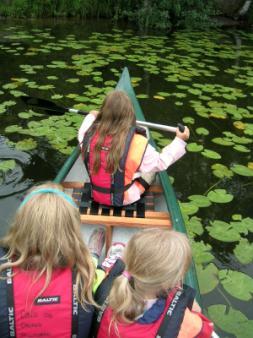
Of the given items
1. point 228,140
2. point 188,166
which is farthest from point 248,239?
point 228,140

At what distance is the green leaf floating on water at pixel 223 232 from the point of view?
331 centimetres

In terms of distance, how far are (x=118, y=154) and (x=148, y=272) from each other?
50.9 inches

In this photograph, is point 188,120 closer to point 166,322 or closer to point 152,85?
point 152,85

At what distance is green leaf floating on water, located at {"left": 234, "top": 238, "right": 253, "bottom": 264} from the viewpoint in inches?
125

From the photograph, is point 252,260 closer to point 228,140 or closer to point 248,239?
point 248,239

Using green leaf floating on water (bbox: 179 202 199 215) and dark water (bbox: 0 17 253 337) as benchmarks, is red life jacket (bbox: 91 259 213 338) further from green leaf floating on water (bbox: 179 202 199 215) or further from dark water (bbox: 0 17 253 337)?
green leaf floating on water (bbox: 179 202 199 215)

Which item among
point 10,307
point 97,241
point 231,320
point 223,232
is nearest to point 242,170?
point 223,232

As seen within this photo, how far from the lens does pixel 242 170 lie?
14.4 ft


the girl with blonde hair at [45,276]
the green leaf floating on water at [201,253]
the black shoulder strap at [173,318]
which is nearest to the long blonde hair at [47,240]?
the girl with blonde hair at [45,276]

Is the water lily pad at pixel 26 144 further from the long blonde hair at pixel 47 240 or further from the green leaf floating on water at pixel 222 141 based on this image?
the long blonde hair at pixel 47 240

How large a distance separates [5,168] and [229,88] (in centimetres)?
396

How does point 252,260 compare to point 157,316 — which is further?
point 252,260

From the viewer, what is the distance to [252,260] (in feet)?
10.5

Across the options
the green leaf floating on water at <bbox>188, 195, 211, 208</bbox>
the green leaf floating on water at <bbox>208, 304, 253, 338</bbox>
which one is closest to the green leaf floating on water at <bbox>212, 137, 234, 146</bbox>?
the green leaf floating on water at <bbox>188, 195, 211, 208</bbox>
